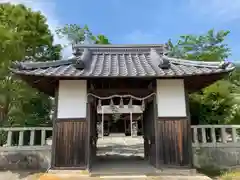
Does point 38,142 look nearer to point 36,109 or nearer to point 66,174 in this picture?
point 36,109

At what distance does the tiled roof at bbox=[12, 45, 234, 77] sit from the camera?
19.4ft

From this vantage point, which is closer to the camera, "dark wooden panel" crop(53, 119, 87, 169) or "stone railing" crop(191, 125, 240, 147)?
"dark wooden panel" crop(53, 119, 87, 169)

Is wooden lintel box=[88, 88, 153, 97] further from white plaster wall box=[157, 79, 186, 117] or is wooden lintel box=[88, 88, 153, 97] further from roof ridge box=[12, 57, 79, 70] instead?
roof ridge box=[12, 57, 79, 70]

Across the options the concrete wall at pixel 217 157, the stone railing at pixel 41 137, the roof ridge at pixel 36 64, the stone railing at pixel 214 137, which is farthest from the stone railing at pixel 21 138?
the concrete wall at pixel 217 157

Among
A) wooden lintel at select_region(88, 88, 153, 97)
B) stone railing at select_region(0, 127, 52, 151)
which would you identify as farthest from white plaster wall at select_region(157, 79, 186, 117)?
stone railing at select_region(0, 127, 52, 151)

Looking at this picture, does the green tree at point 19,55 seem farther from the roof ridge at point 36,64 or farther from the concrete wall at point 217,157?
the concrete wall at point 217,157

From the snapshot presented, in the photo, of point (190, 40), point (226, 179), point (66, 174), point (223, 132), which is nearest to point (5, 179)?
point (66, 174)

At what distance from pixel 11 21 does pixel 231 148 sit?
9.72 metres

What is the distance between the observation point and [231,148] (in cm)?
757

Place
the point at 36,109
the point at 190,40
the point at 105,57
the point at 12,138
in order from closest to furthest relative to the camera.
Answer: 1. the point at 12,138
2. the point at 105,57
3. the point at 36,109
4. the point at 190,40

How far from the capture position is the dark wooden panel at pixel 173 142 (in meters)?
5.96

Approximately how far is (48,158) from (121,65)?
4151mm

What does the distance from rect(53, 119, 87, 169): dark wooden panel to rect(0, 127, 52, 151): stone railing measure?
1658 millimetres

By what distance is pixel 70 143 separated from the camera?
603 cm
